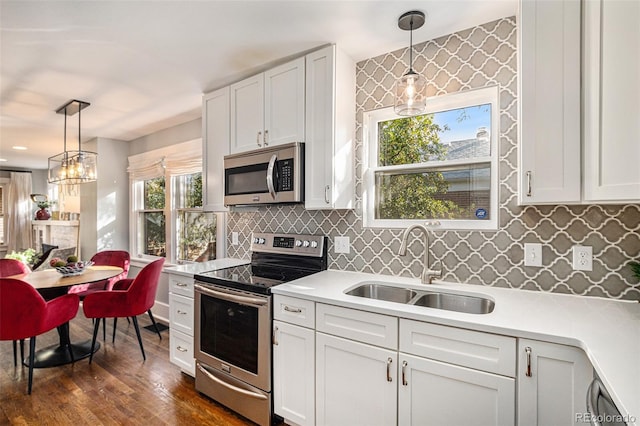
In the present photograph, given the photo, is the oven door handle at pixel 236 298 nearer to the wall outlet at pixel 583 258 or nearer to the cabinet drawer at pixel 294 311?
the cabinet drawer at pixel 294 311

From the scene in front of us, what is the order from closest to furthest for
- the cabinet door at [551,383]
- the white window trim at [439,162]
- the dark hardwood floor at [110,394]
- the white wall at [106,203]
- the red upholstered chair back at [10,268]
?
the cabinet door at [551,383] → the white window trim at [439,162] → the dark hardwood floor at [110,394] → the red upholstered chair back at [10,268] → the white wall at [106,203]

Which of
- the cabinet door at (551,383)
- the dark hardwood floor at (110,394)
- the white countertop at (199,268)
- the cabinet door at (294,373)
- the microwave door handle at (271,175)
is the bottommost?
the dark hardwood floor at (110,394)

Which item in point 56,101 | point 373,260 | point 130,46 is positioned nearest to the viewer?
point 130,46

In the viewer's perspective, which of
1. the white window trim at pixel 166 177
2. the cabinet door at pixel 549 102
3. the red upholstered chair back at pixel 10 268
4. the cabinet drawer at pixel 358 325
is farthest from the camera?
the white window trim at pixel 166 177

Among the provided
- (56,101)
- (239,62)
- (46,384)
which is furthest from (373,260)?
(56,101)

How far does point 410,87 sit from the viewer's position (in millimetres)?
1766

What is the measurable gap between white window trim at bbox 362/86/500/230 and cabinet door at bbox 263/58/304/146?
494 mm

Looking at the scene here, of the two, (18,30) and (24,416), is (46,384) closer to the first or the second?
(24,416)

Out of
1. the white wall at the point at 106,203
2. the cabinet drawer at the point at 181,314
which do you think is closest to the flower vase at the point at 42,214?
the white wall at the point at 106,203

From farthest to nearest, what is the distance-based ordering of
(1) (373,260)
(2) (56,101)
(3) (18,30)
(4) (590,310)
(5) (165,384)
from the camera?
(2) (56,101)
(5) (165,384)
(1) (373,260)
(3) (18,30)
(4) (590,310)

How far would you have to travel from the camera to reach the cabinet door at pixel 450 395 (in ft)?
4.18

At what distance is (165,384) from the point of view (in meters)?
2.47

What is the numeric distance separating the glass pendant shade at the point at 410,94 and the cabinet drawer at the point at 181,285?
1881 mm

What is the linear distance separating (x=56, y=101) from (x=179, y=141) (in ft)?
3.87
